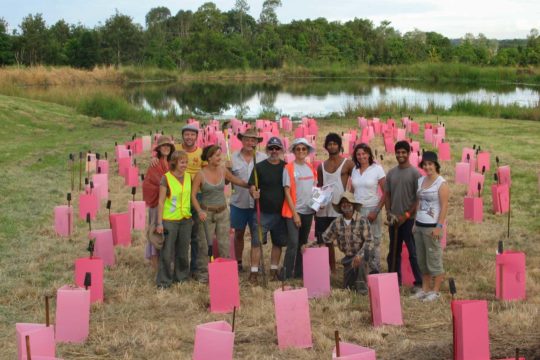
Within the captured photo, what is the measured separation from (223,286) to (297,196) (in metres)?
1.17

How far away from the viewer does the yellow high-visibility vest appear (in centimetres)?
674

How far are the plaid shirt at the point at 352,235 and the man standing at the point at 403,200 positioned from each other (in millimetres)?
273

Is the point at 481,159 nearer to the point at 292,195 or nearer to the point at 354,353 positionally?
the point at 292,195

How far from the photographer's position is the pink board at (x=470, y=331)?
190 inches

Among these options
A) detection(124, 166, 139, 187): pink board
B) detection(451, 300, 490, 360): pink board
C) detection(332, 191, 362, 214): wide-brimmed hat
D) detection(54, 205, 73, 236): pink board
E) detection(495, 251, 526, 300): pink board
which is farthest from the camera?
detection(124, 166, 139, 187): pink board

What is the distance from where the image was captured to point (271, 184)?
6.76 m

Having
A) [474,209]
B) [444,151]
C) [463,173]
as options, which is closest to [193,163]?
[474,209]

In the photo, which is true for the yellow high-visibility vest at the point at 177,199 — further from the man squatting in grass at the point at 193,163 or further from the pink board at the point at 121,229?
the pink board at the point at 121,229

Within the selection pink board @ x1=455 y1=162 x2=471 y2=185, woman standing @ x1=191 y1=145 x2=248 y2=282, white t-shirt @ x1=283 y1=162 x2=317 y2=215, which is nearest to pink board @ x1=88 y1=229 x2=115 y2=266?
woman standing @ x1=191 y1=145 x2=248 y2=282

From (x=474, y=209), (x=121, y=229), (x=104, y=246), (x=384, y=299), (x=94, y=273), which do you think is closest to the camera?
(x=384, y=299)

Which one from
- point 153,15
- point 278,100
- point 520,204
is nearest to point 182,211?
point 520,204

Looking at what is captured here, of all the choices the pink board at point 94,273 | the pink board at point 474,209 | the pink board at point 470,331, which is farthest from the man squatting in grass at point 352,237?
the pink board at point 474,209

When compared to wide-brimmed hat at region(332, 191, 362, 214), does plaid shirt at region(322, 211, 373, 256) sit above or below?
below

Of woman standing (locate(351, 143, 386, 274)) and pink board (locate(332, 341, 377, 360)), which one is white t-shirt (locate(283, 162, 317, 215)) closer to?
woman standing (locate(351, 143, 386, 274))
